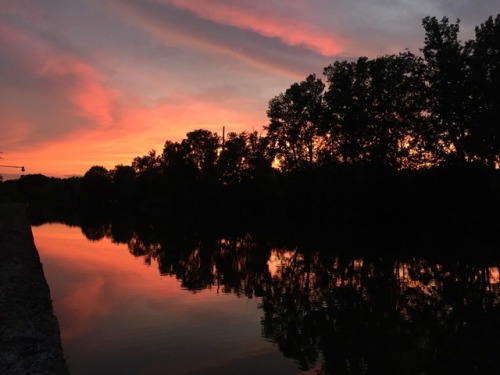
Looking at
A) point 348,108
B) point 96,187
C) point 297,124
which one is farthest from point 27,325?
point 96,187

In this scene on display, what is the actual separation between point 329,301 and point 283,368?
739 cm

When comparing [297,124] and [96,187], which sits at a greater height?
[297,124]

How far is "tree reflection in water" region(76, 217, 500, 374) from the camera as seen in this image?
12234mm

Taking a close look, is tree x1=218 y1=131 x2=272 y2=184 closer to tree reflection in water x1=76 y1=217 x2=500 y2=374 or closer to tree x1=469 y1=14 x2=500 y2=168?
tree x1=469 y1=14 x2=500 y2=168

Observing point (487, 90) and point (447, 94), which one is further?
point (447, 94)

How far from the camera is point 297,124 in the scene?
7188 cm

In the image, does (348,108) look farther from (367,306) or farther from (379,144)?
(367,306)

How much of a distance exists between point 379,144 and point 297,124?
17.6 metres


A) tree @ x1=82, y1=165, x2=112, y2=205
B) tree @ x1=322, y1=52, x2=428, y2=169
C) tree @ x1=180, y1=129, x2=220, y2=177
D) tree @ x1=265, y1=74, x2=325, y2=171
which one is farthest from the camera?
tree @ x1=82, y1=165, x2=112, y2=205

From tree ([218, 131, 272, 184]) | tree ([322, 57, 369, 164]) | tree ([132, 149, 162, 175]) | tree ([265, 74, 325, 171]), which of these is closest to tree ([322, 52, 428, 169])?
tree ([322, 57, 369, 164])

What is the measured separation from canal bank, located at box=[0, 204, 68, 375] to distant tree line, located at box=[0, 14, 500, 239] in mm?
37447

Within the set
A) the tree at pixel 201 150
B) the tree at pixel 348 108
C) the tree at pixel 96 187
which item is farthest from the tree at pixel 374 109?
the tree at pixel 96 187

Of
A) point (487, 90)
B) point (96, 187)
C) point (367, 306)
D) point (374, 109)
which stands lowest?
point (367, 306)

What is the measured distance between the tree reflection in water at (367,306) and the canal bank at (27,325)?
6.30 metres
